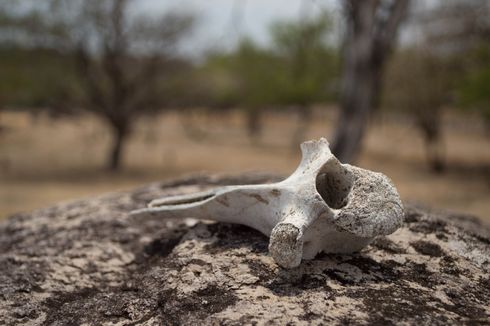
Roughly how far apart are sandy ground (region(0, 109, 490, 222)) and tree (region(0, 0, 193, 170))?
106 cm

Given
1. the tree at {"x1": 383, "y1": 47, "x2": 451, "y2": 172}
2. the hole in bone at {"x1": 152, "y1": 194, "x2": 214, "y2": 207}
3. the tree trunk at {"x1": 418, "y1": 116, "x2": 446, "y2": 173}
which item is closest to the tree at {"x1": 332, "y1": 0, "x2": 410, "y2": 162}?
the hole in bone at {"x1": 152, "y1": 194, "x2": 214, "y2": 207}

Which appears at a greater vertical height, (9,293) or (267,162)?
(9,293)

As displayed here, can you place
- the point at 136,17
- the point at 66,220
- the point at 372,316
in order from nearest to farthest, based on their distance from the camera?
the point at 372,316 < the point at 66,220 < the point at 136,17

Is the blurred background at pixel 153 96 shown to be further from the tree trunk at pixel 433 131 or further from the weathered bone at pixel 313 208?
the weathered bone at pixel 313 208

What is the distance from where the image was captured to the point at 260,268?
1.83 metres

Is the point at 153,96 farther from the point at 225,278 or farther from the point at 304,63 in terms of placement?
the point at 225,278

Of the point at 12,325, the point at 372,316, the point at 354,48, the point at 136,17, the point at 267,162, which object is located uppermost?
the point at 136,17

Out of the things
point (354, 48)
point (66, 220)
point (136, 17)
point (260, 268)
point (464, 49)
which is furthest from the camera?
point (136, 17)

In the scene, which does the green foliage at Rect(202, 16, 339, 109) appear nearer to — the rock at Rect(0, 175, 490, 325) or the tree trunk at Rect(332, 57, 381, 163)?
the tree trunk at Rect(332, 57, 381, 163)

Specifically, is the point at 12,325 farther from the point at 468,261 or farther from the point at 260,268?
the point at 468,261

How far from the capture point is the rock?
1582 millimetres

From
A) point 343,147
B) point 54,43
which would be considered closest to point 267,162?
point 54,43

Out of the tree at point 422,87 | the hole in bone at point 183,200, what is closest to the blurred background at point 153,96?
the tree at point 422,87

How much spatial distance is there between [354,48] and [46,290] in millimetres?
4830
